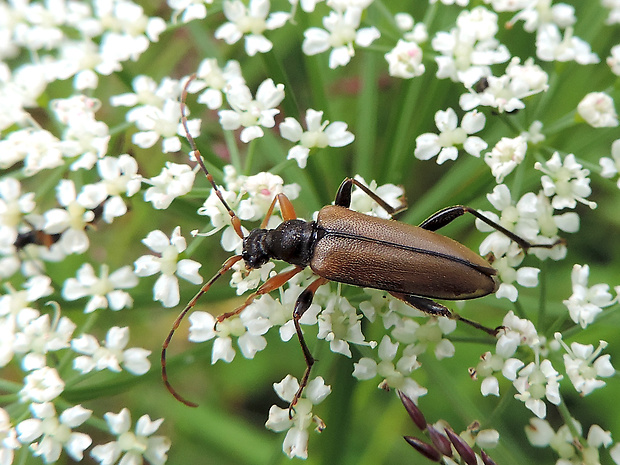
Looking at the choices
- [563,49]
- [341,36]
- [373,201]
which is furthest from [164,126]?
[563,49]

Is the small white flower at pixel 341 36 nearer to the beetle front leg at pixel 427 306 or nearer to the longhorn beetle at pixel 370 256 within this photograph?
the longhorn beetle at pixel 370 256

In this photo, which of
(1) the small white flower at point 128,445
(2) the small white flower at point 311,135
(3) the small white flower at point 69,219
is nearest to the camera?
(1) the small white flower at point 128,445

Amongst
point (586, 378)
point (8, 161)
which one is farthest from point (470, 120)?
point (8, 161)

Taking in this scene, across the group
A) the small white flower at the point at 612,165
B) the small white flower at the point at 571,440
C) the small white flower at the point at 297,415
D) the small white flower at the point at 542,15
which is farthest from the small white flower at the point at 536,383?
the small white flower at the point at 542,15

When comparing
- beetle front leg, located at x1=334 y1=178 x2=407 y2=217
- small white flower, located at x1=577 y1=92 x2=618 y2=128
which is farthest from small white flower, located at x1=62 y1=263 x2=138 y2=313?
small white flower, located at x1=577 y1=92 x2=618 y2=128

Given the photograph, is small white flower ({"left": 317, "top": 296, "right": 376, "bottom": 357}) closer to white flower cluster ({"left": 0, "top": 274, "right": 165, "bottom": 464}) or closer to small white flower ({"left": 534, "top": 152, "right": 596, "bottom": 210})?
white flower cluster ({"left": 0, "top": 274, "right": 165, "bottom": 464})

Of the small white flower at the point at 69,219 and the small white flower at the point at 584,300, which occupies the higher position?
the small white flower at the point at 69,219

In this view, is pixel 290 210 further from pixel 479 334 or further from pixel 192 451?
pixel 192 451
